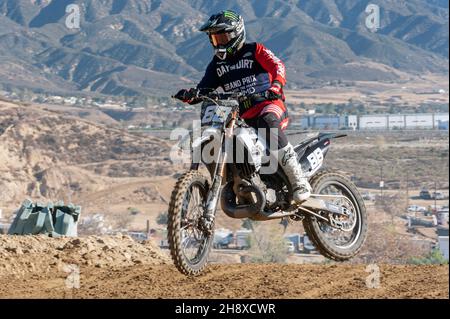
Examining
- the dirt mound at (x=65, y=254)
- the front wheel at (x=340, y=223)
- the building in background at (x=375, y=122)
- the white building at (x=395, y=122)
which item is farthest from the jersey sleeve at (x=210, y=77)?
the white building at (x=395, y=122)

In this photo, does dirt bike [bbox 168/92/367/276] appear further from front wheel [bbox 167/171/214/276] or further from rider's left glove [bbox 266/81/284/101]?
rider's left glove [bbox 266/81/284/101]

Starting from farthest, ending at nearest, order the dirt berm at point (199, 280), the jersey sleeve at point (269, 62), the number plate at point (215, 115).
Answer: the jersey sleeve at point (269, 62)
the dirt berm at point (199, 280)
the number plate at point (215, 115)

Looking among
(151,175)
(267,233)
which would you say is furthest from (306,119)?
(267,233)

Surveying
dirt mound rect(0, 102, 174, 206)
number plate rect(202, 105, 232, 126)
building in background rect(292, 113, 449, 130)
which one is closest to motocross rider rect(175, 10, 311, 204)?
number plate rect(202, 105, 232, 126)

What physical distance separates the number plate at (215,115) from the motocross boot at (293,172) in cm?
105

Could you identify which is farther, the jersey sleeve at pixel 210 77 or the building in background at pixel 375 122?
the building in background at pixel 375 122

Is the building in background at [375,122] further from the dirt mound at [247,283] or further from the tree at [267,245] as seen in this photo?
the dirt mound at [247,283]

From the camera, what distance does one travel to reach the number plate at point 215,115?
34.0 feet

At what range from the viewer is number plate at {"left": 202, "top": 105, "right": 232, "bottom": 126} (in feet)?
34.0

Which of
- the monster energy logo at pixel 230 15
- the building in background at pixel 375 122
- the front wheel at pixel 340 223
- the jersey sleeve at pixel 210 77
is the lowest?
the front wheel at pixel 340 223

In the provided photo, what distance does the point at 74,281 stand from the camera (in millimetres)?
11633
